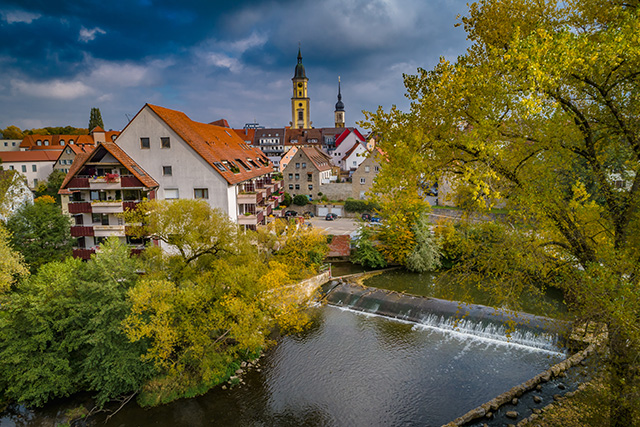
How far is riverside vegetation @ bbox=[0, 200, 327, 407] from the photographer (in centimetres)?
1805

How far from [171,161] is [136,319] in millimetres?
15888

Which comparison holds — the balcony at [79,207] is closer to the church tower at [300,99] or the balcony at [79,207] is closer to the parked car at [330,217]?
the parked car at [330,217]

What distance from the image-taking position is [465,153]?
10.6 meters

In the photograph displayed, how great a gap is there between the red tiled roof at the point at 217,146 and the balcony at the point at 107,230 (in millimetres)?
8028

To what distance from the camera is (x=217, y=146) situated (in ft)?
118

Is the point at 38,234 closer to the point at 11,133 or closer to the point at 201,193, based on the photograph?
the point at 201,193

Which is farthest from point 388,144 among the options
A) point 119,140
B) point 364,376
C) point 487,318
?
point 119,140

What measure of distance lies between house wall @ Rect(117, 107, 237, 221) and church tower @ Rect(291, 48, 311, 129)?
95.6 m

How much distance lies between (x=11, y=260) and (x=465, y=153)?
23.2m

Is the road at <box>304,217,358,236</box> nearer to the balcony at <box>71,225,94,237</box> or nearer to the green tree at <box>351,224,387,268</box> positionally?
the green tree at <box>351,224,387,268</box>

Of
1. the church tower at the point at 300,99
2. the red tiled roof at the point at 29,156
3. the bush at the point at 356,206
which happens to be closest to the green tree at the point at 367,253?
the bush at the point at 356,206

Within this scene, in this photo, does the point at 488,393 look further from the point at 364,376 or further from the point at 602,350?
the point at 602,350

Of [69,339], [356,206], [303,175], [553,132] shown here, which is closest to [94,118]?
[303,175]

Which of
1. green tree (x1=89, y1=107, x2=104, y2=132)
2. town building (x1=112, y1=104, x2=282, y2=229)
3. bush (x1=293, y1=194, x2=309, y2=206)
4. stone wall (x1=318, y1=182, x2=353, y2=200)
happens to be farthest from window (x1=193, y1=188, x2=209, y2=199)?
green tree (x1=89, y1=107, x2=104, y2=132)
